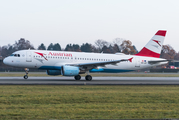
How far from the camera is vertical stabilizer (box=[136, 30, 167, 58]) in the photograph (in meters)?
40.2

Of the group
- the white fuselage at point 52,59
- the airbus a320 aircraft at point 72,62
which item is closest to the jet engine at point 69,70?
the airbus a320 aircraft at point 72,62

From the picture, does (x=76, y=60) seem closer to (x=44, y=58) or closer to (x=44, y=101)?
(x=44, y=58)

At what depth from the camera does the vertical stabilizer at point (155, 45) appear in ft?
132

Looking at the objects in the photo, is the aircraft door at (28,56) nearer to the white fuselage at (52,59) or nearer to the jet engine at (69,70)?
the white fuselage at (52,59)

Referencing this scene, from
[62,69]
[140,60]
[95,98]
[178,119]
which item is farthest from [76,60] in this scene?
[178,119]

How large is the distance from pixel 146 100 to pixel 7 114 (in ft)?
27.1

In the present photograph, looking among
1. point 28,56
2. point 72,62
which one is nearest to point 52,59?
point 72,62

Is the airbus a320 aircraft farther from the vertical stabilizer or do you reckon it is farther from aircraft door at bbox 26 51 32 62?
the vertical stabilizer

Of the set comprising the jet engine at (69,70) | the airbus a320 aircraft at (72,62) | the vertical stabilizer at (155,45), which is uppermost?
the vertical stabilizer at (155,45)

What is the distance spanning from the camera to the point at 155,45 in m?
40.3

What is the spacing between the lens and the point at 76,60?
36.3 metres

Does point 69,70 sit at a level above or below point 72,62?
below

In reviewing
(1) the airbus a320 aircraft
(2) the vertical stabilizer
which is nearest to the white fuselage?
(1) the airbus a320 aircraft

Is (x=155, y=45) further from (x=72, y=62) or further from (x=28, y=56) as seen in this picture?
(x=28, y=56)
